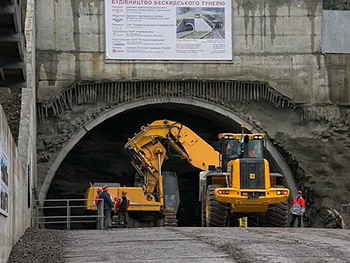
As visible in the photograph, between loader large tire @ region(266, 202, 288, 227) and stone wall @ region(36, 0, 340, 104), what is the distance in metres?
8.63

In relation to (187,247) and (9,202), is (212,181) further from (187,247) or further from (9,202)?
(9,202)

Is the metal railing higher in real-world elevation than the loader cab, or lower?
lower

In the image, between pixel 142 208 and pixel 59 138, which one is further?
pixel 59 138

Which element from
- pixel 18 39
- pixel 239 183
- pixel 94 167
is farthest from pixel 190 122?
pixel 18 39

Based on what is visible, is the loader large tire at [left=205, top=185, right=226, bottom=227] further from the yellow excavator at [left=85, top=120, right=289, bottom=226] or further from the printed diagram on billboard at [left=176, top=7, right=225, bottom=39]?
the printed diagram on billboard at [left=176, top=7, right=225, bottom=39]

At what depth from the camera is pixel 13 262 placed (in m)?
10.4

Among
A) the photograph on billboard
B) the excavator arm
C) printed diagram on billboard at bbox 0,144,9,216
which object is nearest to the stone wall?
the photograph on billboard

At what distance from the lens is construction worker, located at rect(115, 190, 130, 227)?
70.7 feet

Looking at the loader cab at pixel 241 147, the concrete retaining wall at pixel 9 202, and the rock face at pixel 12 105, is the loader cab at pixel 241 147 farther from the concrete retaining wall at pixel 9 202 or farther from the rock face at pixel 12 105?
the concrete retaining wall at pixel 9 202

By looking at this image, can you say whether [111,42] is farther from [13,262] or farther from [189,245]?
[13,262]

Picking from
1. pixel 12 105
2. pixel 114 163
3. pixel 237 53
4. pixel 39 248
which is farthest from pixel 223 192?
pixel 114 163

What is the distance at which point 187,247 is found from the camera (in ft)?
39.7

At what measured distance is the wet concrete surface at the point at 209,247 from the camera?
10.7 metres

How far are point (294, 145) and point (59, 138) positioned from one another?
299 inches
